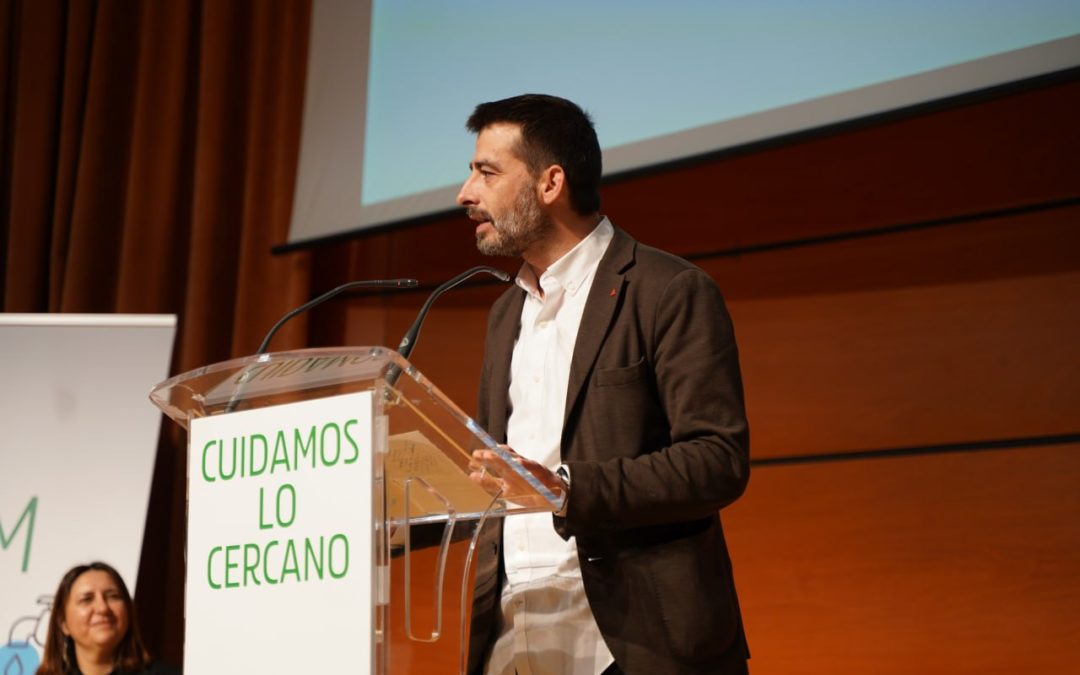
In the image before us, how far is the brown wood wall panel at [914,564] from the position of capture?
2.52m

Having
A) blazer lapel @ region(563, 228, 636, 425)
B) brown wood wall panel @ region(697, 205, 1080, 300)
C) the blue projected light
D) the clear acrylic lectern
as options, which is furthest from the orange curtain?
the clear acrylic lectern

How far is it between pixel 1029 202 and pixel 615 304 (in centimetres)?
145

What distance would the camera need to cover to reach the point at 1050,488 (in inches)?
100

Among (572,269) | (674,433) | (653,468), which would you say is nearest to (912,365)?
(572,269)

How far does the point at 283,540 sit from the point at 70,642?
2.30 metres

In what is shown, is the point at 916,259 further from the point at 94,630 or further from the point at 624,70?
the point at 94,630

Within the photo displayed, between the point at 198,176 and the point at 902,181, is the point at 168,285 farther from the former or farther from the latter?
the point at 902,181

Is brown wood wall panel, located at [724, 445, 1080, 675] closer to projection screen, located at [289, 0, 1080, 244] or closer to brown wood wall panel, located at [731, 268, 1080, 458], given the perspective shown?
brown wood wall panel, located at [731, 268, 1080, 458]

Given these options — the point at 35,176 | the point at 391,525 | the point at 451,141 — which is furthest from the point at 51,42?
the point at 391,525

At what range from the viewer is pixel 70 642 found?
320 cm

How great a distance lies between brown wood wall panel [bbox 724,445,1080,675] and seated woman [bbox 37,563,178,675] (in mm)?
1756

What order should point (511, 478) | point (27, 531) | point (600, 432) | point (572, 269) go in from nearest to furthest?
point (511, 478), point (600, 432), point (572, 269), point (27, 531)

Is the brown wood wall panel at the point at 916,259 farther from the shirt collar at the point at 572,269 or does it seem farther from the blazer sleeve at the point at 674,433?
the blazer sleeve at the point at 674,433

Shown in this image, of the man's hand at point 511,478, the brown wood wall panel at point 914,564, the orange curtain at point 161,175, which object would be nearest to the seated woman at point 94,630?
the orange curtain at point 161,175
